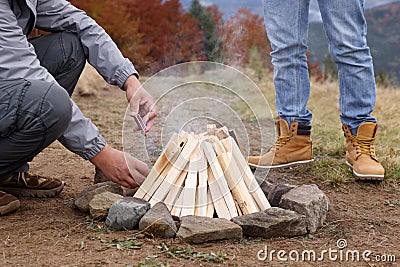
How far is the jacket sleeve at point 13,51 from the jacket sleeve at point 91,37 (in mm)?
404

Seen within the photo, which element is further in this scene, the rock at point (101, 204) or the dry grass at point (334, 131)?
the dry grass at point (334, 131)

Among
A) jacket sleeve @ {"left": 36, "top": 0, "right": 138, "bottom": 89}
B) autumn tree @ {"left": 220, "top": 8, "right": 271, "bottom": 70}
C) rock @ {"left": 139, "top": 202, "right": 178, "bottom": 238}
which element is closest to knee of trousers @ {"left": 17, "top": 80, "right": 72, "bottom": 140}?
jacket sleeve @ {"left": 36, "top": 0, "right": 138, "bottom": 89}

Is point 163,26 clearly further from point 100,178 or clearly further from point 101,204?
point 101,204

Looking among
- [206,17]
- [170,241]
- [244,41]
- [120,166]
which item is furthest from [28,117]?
[206,17]

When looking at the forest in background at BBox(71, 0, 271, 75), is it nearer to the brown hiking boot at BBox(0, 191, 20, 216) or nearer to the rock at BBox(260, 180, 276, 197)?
the brown hiking boot at BBox(0, 191, 20, 216)

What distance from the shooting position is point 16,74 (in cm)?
228

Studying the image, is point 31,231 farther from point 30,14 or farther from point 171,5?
point 171,5

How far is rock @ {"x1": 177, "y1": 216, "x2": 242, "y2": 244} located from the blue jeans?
1356 mm

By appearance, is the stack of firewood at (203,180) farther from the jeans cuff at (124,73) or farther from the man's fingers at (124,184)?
the jeans cuff at (124,73)

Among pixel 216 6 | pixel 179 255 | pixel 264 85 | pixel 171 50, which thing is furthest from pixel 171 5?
pixel 179 255

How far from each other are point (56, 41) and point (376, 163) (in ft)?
5.97

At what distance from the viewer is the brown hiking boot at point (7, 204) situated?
2.47 m

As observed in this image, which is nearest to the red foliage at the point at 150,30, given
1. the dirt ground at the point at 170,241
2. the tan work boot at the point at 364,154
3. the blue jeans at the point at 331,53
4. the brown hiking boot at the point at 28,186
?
the blue jeans at the point at 331,53

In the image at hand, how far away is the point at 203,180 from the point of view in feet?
7.72
